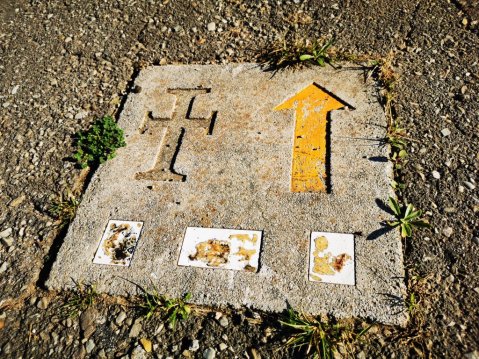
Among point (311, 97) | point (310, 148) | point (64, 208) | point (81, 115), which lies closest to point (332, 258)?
point (310, 148)

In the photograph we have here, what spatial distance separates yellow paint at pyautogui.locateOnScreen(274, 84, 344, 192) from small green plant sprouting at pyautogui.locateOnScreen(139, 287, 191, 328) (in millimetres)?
995

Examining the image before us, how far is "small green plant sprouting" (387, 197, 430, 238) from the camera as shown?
7.00ft

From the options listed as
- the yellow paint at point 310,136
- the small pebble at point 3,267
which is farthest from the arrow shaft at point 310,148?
the small pebble at point 3,267

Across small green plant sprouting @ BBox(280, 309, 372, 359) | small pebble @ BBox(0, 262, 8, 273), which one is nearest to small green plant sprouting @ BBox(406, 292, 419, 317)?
small green plant sprouting @ BBox(280, 309, 372, 359)

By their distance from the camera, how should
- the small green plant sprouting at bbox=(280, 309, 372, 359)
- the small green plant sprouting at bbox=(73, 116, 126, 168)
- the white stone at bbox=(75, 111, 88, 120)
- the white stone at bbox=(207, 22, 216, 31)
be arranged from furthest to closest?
1. the white stone at bbox=(207, 22, 216, 31)
2. the white stone at bbox=(75, 111, 88, 120)
3. the small green plant sprouting at bbox=(73, 116, 126, 168)
4. the small green plant sprouting at bbox=(280, 309, 372, 359)

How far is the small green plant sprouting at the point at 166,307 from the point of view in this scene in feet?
6.66

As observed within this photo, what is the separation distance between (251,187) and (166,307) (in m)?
0.91

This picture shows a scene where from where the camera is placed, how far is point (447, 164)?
2.39m

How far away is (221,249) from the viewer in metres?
2.22

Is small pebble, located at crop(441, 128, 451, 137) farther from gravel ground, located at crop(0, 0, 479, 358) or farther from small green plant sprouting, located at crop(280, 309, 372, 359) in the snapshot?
small green plant sprouting, located at crop(280, 309, 372, 359)

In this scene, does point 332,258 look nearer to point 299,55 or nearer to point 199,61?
point 299,55

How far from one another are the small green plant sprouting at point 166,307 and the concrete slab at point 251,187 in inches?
2.1

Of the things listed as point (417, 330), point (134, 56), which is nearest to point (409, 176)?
point (417, 330)

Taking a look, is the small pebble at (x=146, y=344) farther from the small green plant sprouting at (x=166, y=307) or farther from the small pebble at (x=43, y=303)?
the small pebble at (x=43, y=303)
